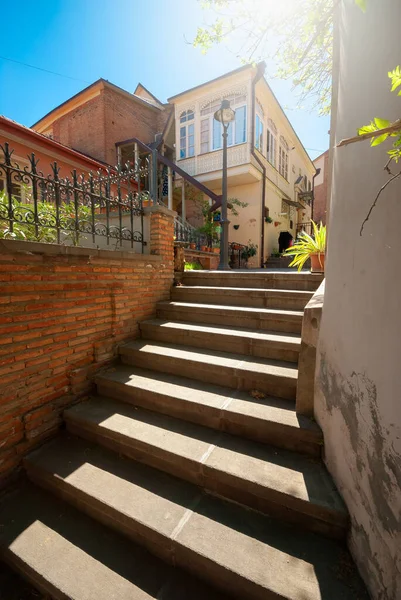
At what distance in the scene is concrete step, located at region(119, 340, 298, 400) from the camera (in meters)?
2.53

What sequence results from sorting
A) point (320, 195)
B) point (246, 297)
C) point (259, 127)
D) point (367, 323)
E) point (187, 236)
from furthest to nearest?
point (320, 195) < point (259, 127) < point (187, 236) < point (246, 297) < point (367, 323)

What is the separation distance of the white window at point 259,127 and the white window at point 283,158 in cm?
280

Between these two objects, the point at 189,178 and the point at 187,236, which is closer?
the point at 187,236

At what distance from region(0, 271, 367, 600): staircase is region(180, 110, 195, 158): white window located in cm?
1146

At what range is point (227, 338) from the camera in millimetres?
3148

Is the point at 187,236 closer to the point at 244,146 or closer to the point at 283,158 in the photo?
the point at 244,146

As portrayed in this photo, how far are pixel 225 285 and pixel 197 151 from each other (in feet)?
31.7

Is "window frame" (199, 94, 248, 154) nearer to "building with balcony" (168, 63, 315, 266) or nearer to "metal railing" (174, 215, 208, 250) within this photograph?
"building with balcony" (168, 63, 315, 266)

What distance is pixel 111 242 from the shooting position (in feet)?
13.5

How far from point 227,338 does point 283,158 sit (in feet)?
47.3

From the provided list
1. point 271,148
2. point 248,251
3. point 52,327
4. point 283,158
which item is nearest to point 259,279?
point 52,327

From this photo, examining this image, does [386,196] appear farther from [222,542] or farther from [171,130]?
[171,130]

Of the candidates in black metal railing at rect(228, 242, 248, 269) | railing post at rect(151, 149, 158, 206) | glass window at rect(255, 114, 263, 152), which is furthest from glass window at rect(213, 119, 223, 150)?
railing post at rect(151, 149, 158, 206)

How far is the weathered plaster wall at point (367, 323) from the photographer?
1206 mm
